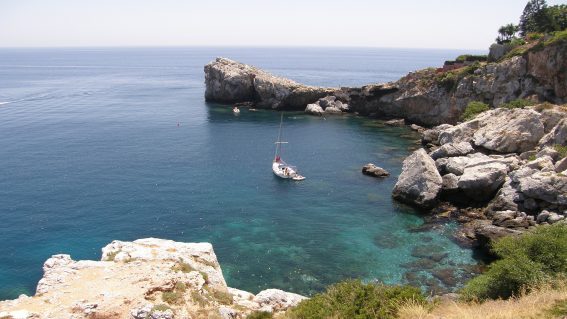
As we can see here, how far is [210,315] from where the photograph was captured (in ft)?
76.9

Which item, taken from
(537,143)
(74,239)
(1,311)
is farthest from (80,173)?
(537,143)

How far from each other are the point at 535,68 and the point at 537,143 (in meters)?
24.5

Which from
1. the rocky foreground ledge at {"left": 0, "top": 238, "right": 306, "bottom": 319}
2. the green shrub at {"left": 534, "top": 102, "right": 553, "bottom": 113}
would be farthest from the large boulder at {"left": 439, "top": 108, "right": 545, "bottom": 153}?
the rocky foreground ledge at {"left": 0, "top": 238, "right": 306, "bottom": 319}

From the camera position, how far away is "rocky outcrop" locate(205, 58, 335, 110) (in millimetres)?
117375

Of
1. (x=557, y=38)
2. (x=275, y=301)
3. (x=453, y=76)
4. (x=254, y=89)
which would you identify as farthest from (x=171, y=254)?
(x=254, y=89)

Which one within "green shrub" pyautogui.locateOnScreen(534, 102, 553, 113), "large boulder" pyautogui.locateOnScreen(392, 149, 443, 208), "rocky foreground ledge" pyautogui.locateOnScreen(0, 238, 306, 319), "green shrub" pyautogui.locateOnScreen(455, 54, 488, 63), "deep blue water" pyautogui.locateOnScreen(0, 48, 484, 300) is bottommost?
"deep blue water" pyautogui.locateOnScreen(0, 48, 484, 300)

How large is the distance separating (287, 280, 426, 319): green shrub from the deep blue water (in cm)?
1346

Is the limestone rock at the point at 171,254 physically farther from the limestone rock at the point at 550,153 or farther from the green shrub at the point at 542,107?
the green shrub at the point at 542,107

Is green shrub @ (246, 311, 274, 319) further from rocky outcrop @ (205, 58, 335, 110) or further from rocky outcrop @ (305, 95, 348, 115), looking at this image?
rocky outcrop @ (205, 58, 335, 110)

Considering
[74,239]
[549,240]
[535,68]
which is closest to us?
[549,240]

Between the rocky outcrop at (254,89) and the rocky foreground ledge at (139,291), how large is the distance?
297 ft

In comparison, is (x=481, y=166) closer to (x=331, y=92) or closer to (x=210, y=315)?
(x=210, y=315)

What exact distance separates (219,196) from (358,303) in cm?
3718

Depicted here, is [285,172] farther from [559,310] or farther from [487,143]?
[559,310]
